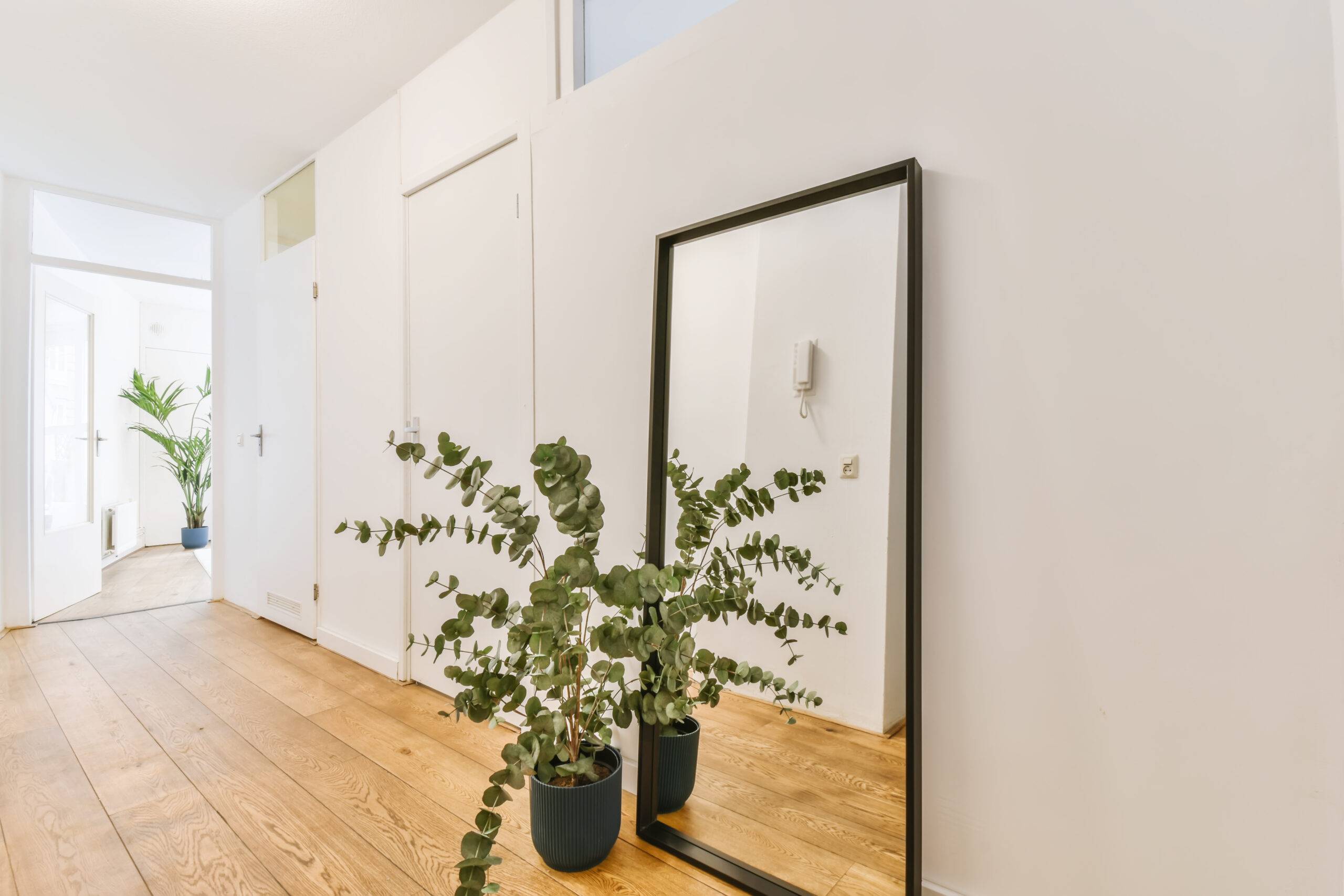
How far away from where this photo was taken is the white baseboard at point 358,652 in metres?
2.71

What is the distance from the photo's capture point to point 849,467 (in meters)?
1.33

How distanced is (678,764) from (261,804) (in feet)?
3.62

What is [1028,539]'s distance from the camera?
1.14 meters

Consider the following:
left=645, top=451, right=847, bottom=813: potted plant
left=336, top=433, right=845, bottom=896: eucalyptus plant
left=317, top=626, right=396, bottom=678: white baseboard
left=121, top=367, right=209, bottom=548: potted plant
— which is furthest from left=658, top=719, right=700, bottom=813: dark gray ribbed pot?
left=121, top=367, right=209, bottom=548: potted plant

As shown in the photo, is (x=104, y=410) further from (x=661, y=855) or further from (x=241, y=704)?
(x=661, y=855)

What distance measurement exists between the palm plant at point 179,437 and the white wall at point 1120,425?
22.0 feet

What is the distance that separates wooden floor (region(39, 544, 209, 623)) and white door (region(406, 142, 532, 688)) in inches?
101

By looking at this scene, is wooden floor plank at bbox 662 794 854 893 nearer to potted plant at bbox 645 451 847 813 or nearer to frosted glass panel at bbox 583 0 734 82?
potted plant at bbox 645 451 847 813

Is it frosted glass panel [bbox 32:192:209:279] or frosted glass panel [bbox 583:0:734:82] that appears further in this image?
frosted glass panel [bbox 32:192:209:279]

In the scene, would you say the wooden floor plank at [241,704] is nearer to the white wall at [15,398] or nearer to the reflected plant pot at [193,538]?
the white wall at [15,398]

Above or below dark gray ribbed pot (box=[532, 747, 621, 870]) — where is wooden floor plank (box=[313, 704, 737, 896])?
below

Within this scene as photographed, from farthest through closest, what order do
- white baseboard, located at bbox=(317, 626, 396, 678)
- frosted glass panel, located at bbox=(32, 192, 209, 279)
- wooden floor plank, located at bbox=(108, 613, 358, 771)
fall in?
frosted glass panel, located at bbox=(32, 192, 209, 279) < white baseboard, located at bbox=(317, 626, 396, 678) < wooden floor plank, located at bbox=(108, 613, 358, 771)

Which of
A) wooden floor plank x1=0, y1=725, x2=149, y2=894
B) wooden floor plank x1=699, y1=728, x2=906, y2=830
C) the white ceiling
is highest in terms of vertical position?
the white ceiling

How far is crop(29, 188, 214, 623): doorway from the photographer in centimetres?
367
